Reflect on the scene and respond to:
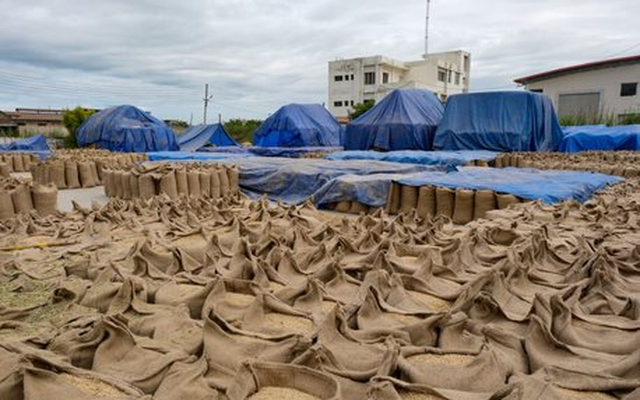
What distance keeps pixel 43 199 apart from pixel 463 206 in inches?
245

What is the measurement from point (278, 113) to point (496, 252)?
2115 cm

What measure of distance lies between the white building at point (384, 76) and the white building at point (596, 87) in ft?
48.1

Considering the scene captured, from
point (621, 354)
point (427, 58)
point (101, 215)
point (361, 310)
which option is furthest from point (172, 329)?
point (427, 58)

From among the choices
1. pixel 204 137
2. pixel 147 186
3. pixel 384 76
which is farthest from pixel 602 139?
pixel 384 76

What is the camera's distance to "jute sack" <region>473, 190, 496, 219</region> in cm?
693

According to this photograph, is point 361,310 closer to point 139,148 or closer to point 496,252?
point 496,252

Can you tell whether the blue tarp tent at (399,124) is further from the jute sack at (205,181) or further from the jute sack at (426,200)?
the jute sack at (426,200)

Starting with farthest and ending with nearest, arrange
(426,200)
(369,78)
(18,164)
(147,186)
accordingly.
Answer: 1. (369,78)
2. (18,164)
3. (147,186)
4. (426,200)

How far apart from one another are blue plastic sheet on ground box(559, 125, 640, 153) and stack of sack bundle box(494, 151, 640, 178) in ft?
12.8

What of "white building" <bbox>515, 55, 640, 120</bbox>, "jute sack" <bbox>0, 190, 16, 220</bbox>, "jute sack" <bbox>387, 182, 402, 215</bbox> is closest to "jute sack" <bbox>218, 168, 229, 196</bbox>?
"jute sack" <bbox>387, 182, 402, 215</bbox>

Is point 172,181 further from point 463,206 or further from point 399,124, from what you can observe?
point 399,124

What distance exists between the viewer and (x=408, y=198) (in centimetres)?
795

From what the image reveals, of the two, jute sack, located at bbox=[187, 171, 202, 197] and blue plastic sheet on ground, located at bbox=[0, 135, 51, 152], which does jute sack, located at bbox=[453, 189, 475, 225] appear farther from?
blue plastic sheet on ground, located at bbox=[0, 135, 51, 152]

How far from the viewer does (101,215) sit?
4066mm
